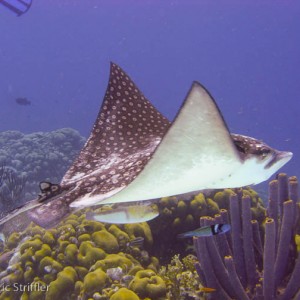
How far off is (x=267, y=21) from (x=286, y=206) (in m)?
137

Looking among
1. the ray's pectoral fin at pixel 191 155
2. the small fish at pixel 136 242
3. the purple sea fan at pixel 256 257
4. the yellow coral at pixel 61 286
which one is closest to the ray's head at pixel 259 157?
the ray's pectoral fin at pixel 191 155

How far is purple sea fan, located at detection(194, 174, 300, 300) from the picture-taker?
298 centimetres

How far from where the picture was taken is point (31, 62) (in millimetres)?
122625

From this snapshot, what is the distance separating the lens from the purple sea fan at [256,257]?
9.78 ft

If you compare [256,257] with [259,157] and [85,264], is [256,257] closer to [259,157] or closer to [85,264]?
[259,157]

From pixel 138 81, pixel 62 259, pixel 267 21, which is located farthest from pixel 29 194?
pixel 267 21

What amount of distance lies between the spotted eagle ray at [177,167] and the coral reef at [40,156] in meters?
10.7

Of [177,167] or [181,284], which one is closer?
[177,167]

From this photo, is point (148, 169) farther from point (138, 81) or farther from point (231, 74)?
point (231, 74)

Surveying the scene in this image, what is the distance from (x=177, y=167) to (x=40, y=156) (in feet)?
46.1

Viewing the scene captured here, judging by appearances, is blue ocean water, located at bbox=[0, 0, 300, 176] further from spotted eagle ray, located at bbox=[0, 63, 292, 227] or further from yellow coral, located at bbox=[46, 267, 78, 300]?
spotted eagle ray, located at bbox=[0, 63, 292, 227]

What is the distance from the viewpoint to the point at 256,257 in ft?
12.3

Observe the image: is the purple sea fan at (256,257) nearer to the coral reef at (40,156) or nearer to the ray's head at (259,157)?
the ray's head at (259,157)

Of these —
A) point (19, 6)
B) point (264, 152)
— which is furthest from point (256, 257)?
point (19, 6)
